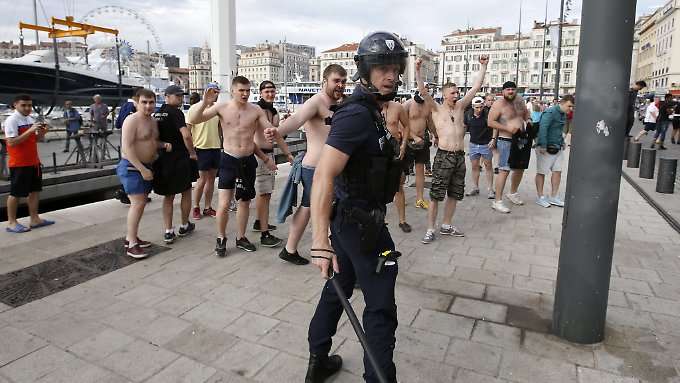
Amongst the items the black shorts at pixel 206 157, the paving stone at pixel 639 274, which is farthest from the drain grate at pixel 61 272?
the paving stone at pixel 639 274

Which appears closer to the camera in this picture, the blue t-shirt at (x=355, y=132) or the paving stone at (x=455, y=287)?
the blue t-shirt at (x=355, y=132)

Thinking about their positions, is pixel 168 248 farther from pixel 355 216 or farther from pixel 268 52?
pixel 268 52

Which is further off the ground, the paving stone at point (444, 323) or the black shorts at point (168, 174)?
the black shorts at point (168, 174)

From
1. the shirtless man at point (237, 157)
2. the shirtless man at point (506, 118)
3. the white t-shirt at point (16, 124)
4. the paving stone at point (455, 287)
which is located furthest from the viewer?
the shirtless man at point (506, 118)

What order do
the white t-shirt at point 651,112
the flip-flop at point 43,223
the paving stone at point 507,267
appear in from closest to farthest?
the paving stone at point 507,267 → the flip-flop at point 43,223 → the white t-shirt at point 651,112

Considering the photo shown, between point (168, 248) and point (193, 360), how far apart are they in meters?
2.57

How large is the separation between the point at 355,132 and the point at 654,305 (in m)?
3.15

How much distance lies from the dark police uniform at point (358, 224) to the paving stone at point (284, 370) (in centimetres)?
65

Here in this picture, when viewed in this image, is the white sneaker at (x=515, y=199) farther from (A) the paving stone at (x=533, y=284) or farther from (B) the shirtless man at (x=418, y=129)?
(A) the paving stone at (x=533, y=284)

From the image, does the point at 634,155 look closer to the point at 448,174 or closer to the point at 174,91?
the point at 448,174

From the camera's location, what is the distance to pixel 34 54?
22.9 m

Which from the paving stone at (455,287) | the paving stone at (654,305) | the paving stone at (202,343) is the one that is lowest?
the paving stone at (202,343)

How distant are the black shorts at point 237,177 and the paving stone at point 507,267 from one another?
2612 millimetres

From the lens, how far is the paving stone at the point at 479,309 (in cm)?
348
